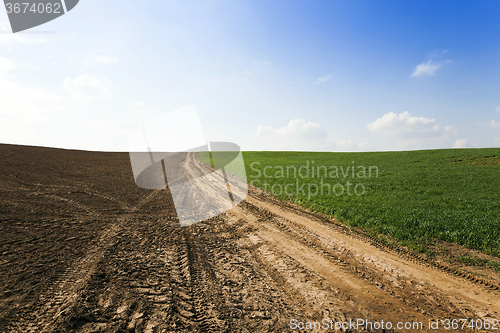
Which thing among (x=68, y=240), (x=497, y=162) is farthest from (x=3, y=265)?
(x=497, y=162)

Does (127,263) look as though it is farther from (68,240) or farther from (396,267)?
(396,267)

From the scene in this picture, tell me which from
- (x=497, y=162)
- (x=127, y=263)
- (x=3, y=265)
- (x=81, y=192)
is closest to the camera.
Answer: (x=3, y=265)

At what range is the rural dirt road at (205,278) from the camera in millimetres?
3621

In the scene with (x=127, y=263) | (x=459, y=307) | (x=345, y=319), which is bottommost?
(x=459, y=307)

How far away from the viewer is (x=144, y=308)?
3766 mm

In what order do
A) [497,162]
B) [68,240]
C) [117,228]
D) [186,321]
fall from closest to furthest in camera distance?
[186,321] → [68,240] → [117,228] → [497,162]

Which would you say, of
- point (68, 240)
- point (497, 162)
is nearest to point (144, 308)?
point (68, 240)

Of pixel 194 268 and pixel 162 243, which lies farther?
pixel 162 243

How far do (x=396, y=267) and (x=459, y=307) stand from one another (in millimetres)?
1510

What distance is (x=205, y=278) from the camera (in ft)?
15.9

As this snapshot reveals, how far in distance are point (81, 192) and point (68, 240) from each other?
723 cm

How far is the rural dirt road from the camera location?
3.62 meters

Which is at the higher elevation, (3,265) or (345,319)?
(3,265)

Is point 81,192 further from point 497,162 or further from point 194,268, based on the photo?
point 497,162
